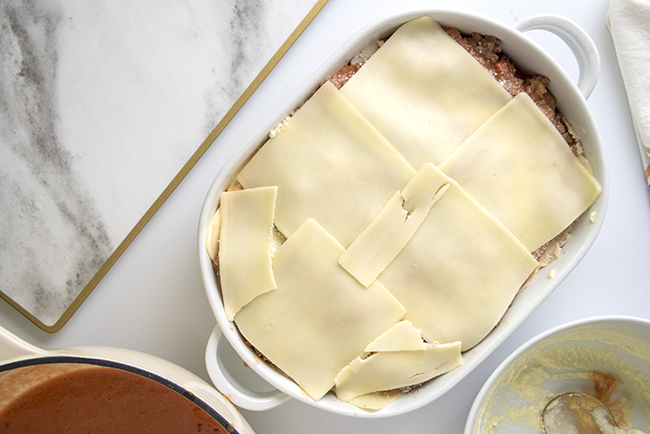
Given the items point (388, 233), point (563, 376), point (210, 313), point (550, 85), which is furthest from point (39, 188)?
point (563, 376)

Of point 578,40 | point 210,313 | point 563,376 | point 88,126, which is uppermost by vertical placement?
point 578,40

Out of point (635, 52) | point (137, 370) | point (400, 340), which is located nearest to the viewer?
point (137, 370)

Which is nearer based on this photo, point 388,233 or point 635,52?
point 388,233

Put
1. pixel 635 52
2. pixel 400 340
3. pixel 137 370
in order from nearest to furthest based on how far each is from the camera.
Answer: pixel 137 370 → pixel 400 340 → pixel 635 52

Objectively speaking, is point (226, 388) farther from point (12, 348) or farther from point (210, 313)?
point (12, 348)

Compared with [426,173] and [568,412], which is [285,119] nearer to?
[426,173]

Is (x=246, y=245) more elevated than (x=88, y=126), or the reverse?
(x=246, y=245)
